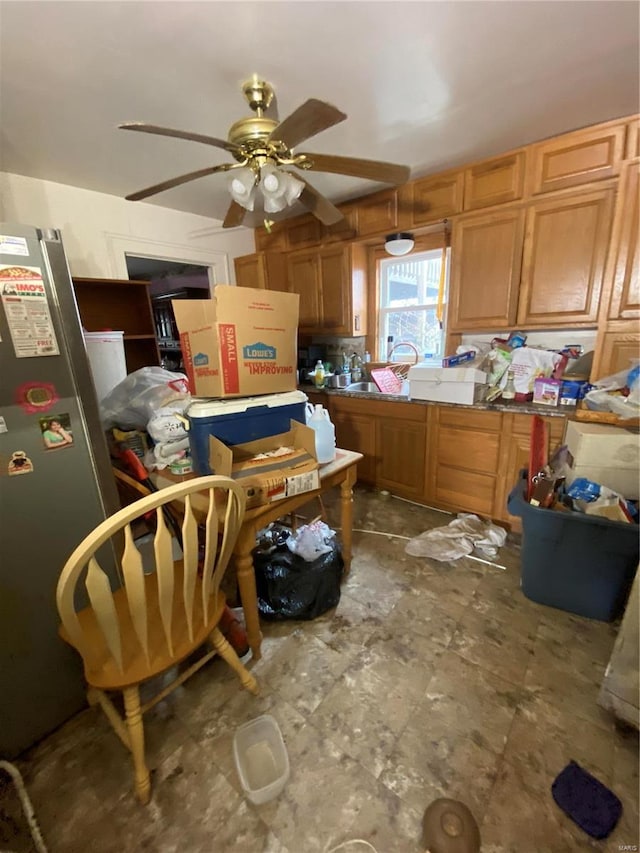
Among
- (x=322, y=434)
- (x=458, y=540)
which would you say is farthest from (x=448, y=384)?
(x=322, y=434)

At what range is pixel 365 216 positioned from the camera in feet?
8.62

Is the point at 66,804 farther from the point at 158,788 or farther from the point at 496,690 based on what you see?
the point at 496,690

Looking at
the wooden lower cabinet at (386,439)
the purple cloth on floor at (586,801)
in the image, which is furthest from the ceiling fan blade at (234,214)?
the purple cloth on floor at (586,801)

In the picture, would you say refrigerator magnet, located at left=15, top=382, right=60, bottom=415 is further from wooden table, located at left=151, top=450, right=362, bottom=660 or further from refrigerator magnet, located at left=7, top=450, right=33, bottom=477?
wooden table, located at left=151, top=450, right=362, bottom=660

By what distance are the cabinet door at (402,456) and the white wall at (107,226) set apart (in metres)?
2.28

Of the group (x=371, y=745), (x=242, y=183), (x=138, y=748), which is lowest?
(x=371, y=745)

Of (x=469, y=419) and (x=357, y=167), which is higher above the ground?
(x=357, y=167)

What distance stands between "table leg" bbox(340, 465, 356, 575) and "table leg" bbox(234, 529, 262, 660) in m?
0.58

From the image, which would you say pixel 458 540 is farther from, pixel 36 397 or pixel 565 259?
pixel 36 397

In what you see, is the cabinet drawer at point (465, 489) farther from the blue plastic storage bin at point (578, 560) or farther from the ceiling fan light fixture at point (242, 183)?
the ceiling fan light fixture at point (242, 183)

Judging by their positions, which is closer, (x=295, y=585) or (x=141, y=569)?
(x=141, y=569)

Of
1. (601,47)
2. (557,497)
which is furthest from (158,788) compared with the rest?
(601,47)

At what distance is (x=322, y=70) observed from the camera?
4.58ft

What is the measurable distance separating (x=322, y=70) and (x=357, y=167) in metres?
0.43
